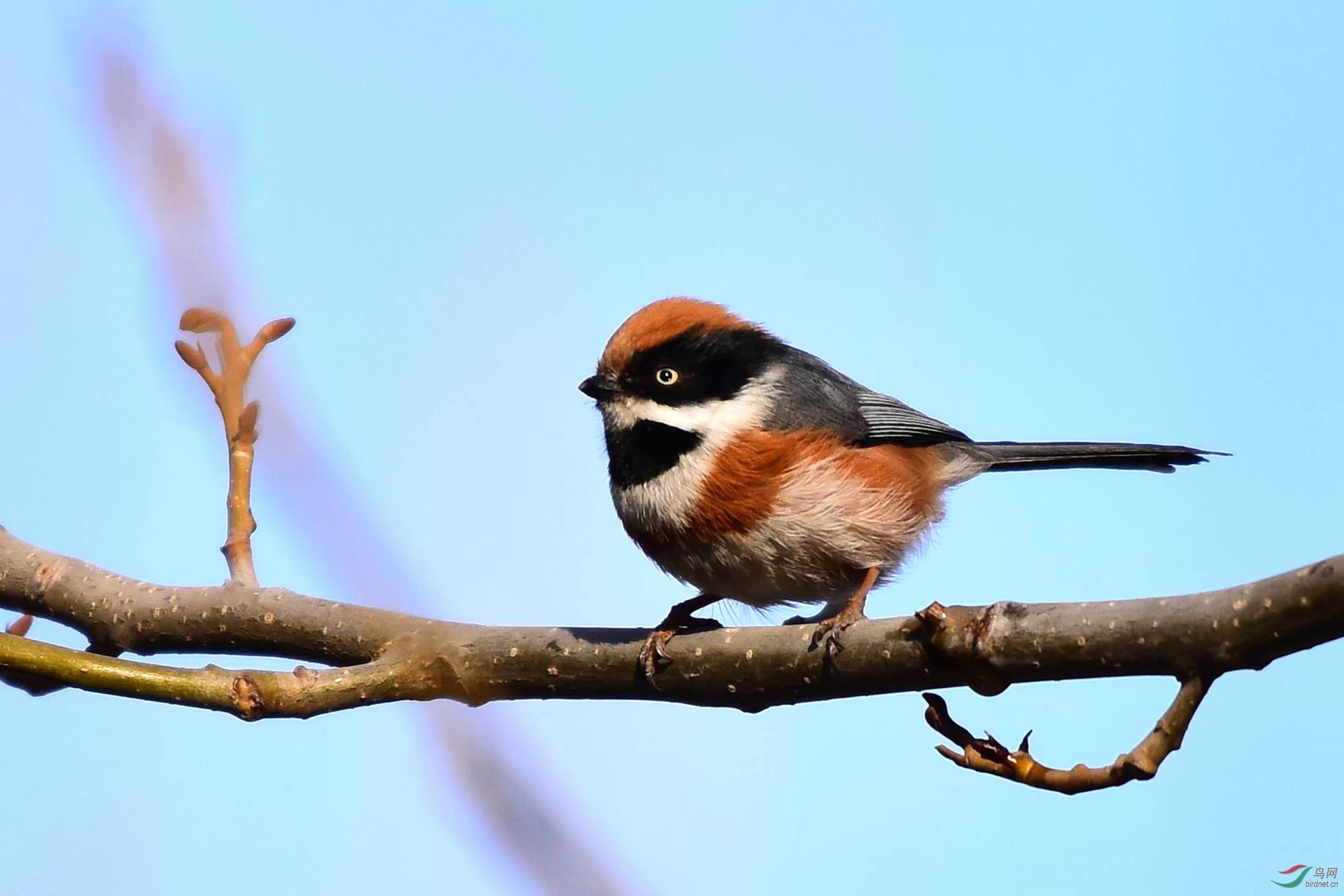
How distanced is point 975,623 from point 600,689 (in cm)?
133

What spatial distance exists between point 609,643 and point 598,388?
1.98 metres

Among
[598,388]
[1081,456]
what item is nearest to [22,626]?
[598,388]

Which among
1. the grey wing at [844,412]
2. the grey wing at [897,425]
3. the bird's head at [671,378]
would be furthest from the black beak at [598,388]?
the grey wing at [897,425]

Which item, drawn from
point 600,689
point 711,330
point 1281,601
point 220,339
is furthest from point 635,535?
point 1281,601

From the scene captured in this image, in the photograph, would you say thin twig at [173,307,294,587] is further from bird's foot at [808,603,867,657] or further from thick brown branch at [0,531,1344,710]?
bird's foot at [808,603,867,657]

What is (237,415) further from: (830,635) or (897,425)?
(897,425)

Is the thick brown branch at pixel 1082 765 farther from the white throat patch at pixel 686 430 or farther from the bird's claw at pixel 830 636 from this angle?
the white throat patch at pixel 686 430

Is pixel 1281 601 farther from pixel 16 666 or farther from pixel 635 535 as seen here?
pixel 635 535

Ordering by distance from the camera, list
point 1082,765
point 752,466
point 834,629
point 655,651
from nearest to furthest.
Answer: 1. point 1082,765
2. point 834,629
3. point 655,651
4. point 752,466

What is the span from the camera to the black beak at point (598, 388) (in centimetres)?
595

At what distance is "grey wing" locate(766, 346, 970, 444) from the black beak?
761mm

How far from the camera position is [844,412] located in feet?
20.9

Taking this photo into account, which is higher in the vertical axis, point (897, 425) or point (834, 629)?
point (897, 425)

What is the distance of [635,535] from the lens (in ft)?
19.4
